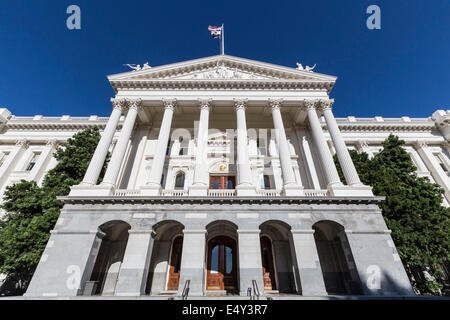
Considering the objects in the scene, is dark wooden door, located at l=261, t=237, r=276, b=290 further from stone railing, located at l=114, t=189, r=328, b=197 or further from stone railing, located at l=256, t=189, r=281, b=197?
stone railing, located at l=114, t=189, r=328, b=197

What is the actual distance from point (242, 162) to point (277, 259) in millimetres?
7376

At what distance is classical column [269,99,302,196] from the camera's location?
14.1 m

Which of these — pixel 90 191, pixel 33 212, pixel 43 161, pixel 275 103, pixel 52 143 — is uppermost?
pixel 52 143

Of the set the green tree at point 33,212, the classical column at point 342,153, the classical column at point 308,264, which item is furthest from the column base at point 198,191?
the classical column at point 342,153

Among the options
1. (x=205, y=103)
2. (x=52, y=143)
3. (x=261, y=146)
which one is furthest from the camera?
(x=52, y=143)

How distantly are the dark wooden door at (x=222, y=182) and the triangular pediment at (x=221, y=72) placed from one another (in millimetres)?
9210

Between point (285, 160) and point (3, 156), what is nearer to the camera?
point (285, 160)

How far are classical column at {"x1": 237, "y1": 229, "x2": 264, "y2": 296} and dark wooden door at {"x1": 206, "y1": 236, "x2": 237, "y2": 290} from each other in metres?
3.89

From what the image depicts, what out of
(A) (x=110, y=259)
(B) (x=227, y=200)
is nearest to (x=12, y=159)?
(A) (x=110, y=259)

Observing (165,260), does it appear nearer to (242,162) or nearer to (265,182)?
(242,162)

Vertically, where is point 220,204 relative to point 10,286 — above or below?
above

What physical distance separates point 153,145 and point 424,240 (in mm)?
22840

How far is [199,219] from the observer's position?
13.0 meters

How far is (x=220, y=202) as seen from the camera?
1347cm
